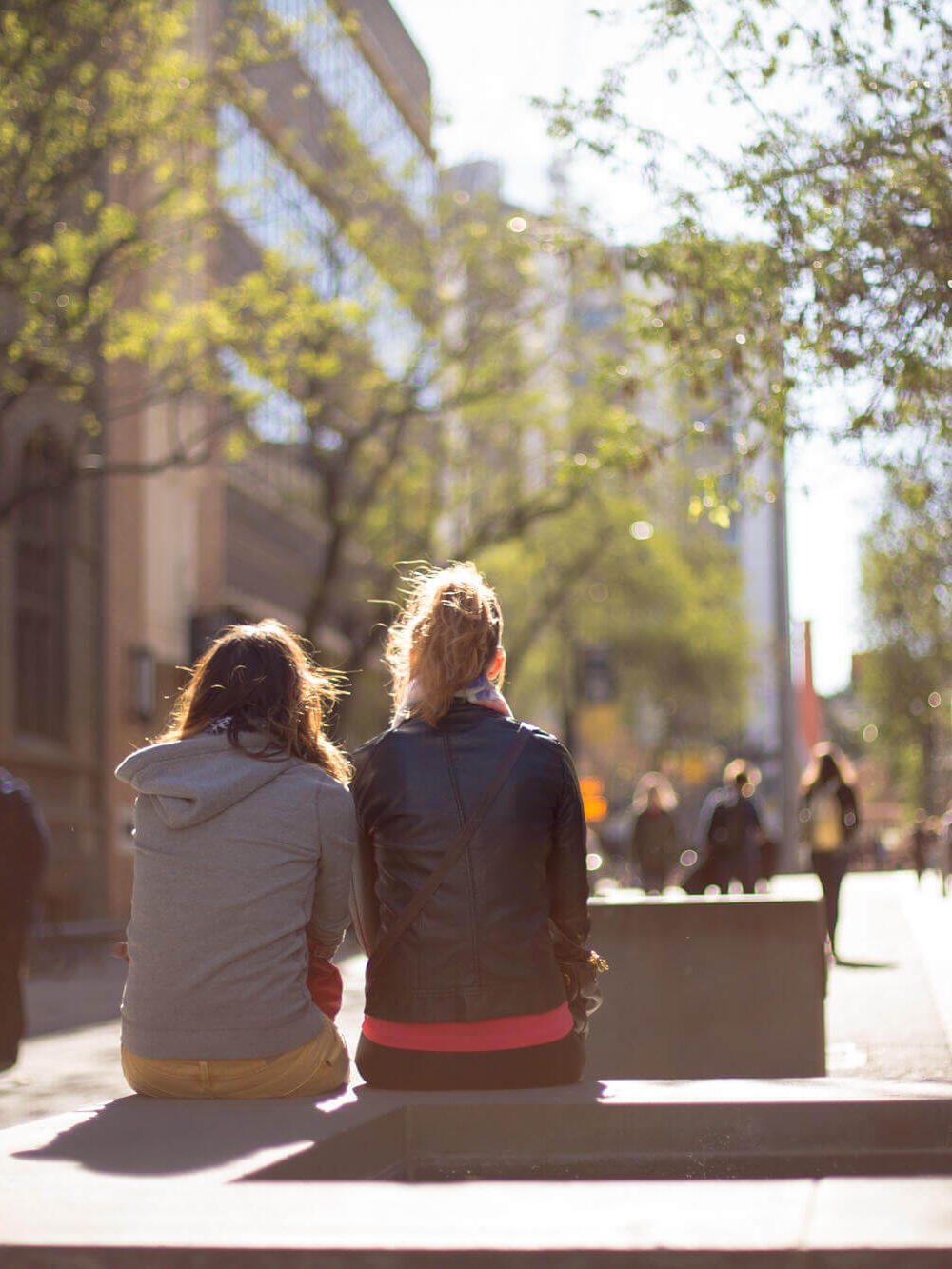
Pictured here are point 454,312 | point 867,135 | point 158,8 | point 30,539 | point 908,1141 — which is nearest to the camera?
point 908,1141

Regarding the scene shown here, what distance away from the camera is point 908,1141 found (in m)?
4.52

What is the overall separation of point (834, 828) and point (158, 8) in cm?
1110

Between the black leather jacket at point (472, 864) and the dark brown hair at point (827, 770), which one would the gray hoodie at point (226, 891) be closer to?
the black leather jacket at point (472, 864)

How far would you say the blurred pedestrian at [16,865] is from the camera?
412 inches

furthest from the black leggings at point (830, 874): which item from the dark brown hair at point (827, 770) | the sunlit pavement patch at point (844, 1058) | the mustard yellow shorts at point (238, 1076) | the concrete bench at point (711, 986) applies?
the mustard yellow shorts at point (238, 1076)

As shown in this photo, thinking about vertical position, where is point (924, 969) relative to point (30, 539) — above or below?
below

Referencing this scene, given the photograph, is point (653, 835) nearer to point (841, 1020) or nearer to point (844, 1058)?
point (841, 1020)

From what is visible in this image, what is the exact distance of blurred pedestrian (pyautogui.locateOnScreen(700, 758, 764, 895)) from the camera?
725 inches

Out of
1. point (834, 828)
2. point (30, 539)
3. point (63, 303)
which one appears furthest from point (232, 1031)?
point (30, 539)

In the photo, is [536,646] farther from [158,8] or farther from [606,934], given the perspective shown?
[606,934]

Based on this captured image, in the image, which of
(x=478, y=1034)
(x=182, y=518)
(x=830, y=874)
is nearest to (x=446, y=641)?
(x=478, y=1034)

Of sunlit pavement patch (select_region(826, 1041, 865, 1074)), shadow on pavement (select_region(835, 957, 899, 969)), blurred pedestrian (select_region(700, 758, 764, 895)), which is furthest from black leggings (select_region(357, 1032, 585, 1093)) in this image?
blurred pedestrian (select_region(700, 758, 764, 895))

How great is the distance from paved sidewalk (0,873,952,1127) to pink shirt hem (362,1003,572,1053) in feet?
5.20

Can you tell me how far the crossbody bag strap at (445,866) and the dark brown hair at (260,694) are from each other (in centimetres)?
44
